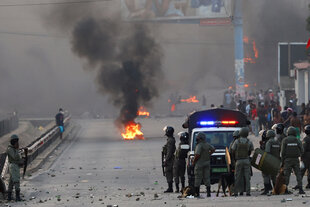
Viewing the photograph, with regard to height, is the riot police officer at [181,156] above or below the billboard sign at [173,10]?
below

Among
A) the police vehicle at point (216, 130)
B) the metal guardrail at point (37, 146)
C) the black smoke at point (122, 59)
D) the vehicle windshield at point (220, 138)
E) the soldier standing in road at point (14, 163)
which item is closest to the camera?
the soldier standing in road at point (14, 163)

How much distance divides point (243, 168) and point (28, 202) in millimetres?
4399

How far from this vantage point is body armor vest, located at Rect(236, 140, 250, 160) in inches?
657

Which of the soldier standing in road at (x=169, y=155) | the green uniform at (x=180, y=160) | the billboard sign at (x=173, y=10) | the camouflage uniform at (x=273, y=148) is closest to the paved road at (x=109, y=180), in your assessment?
the soldier standing in road at (x=169, y=155)

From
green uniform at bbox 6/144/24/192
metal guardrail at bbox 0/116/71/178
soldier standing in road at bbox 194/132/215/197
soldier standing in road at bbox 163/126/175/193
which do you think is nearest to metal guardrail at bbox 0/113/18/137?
metal guardrail at bbox 0/116/71/178

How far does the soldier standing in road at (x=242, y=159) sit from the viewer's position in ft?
54.9

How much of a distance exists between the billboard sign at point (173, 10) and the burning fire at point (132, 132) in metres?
32.9

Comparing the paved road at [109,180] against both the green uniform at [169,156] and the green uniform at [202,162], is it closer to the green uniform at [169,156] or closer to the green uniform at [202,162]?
the green uniform at [169,156]

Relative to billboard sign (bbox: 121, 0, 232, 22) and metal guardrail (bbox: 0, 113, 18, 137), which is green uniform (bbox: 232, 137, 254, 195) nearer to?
metal guardrail (bbox: 0, 113, 18, 137)

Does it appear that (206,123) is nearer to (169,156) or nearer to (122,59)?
(169,156)

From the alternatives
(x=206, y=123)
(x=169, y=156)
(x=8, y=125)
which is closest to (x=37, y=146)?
(x=206, y=123)

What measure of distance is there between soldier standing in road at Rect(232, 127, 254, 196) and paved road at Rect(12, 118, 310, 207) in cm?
52

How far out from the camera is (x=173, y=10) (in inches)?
3041

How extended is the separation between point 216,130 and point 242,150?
3.44 metres
